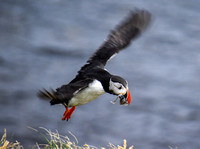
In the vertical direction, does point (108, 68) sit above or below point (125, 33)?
above

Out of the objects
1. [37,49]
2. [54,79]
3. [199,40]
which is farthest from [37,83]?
[199,40]

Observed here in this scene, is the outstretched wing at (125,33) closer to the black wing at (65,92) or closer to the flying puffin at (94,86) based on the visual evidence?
the flying puffin at (94,86)

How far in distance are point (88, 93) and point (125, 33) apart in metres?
1.62

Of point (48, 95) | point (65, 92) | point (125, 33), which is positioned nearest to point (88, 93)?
point (65, 92)

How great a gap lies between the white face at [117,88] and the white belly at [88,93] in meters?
0.18

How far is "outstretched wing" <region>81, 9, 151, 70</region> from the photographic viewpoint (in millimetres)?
7336

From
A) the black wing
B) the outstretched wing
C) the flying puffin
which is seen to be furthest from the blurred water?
the black wing

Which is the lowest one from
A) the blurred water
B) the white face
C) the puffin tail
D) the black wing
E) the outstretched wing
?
the puffin tail

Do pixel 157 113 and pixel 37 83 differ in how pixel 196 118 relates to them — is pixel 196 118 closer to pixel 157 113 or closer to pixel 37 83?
pixel 157 113

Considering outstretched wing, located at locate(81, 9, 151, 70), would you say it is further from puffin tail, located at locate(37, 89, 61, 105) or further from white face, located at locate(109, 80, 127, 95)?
puffin tail, located at locate(37, 89, 61, 105)

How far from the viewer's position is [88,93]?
20.5 ft

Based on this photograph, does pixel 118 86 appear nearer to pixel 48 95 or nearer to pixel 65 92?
A: pixel 65 92

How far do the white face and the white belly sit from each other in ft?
0.59

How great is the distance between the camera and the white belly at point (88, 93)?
6.18 meters
